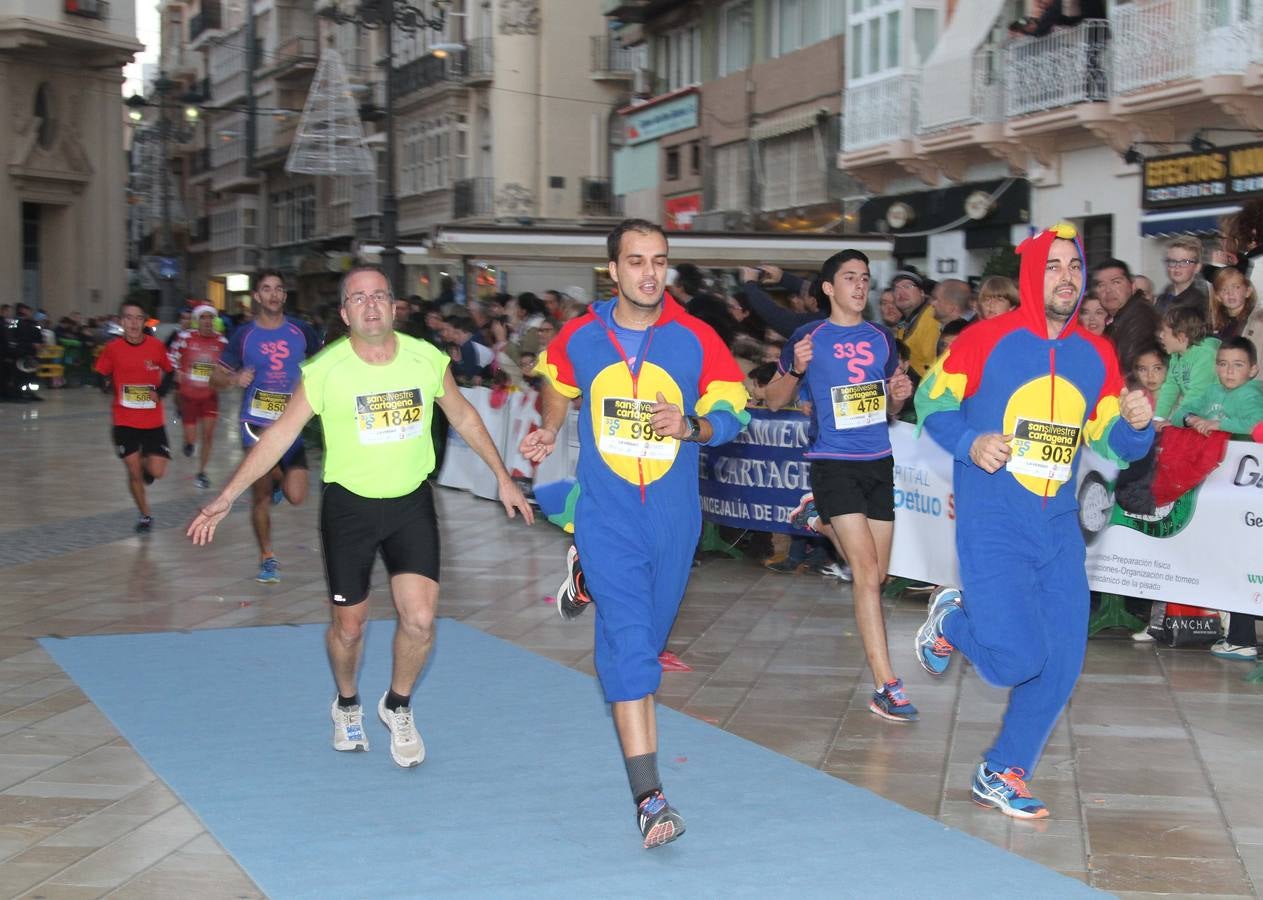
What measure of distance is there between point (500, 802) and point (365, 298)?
2.01m

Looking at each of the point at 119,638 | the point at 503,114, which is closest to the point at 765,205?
the point at 503,114

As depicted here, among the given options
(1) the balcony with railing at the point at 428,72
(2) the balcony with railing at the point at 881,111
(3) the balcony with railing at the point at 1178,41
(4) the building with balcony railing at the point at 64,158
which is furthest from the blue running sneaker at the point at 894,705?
(4) the building with balcony railing at the point at 64,158

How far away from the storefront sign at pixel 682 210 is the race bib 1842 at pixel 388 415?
96.5ft

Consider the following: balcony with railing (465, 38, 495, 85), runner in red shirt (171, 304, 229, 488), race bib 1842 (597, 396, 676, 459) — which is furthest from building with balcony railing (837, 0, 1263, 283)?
balcony with railing (465, 38, 495, 85)

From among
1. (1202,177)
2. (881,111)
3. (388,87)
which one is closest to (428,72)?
(388,87)

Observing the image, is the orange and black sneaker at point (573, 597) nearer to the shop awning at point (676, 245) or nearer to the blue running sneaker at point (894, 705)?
the blue running sneaker at point (894, 705)

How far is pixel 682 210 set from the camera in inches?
1481

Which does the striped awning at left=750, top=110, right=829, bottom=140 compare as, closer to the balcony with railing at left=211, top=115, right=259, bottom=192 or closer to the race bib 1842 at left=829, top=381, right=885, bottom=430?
the race bib 1842 at left=829, top=381, right=885, bottom=430

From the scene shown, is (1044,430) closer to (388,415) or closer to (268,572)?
(388,415)

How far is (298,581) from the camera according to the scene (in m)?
11.9

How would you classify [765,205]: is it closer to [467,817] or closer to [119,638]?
[119,638]

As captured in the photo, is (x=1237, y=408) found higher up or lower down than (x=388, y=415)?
lower down

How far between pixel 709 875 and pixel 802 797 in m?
1.03

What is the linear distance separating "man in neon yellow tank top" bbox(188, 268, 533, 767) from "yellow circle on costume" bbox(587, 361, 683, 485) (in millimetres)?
771
